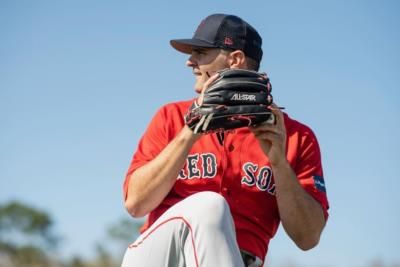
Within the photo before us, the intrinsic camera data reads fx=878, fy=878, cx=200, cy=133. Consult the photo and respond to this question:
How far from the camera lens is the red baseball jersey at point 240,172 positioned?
5434mm

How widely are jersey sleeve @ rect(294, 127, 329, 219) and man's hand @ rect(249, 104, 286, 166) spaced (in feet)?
1.13

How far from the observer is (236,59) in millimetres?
5770

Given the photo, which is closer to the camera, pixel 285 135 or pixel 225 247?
pixel 225 247

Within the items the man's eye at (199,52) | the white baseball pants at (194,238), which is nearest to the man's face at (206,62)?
the man's eye at (199,52)

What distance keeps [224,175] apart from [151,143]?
1.68 feet

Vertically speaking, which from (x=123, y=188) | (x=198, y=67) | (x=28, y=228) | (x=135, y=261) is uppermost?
(x=198, y=67)

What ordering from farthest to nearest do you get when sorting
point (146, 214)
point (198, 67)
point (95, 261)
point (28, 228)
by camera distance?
point (28, 228) → point (95, 261) → point (198, 67) → point (146, 214)

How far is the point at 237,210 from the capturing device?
17.8ft

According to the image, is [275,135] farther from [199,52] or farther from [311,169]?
[199,52]

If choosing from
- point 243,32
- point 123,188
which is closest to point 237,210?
point 123,188

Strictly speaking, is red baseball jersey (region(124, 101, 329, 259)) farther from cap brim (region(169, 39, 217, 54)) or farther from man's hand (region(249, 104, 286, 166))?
cap brim (region(169, 39, 217, 54))

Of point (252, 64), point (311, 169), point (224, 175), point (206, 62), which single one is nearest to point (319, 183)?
point (311, 169)

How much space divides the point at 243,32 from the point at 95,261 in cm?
2529

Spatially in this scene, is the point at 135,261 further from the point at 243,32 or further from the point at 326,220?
the point at 243,32
